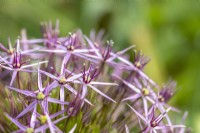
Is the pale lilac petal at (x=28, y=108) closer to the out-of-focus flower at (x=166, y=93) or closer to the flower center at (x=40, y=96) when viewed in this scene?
the flower center at (x=40, y=96)

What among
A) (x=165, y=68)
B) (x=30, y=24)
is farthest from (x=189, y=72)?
(x=30, y=24)

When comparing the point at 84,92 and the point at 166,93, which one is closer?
the point at 84,92

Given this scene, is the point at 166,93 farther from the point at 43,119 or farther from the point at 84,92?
the point at 43,119

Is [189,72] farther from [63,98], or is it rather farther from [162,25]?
[63,98]

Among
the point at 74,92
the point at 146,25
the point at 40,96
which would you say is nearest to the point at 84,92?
the point at 74,92

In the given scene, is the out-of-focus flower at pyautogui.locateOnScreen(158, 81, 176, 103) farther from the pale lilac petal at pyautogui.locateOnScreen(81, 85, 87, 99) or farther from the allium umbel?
the pale lilac petal at pyautogui.locateOnScreen(81, 85, 87, 99)

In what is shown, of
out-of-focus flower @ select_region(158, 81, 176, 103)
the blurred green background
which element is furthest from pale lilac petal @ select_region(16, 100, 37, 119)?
the blurred green background
